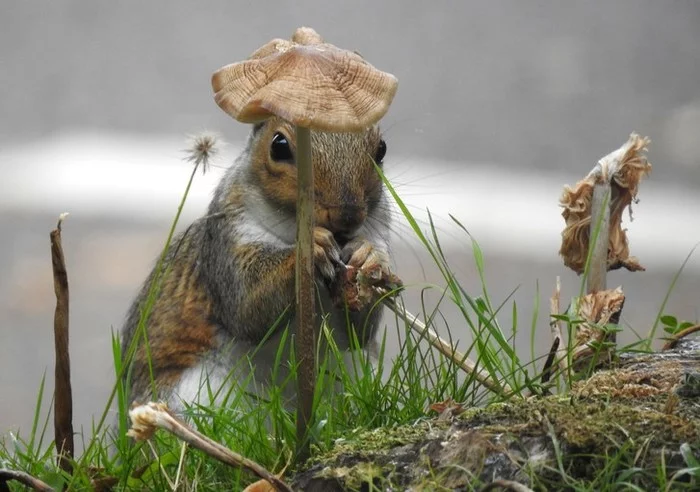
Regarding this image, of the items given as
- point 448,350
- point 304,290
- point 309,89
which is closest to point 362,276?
point 448,350

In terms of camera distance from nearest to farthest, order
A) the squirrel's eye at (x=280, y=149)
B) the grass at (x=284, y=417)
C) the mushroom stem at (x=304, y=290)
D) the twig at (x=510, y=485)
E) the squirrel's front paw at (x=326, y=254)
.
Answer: the twig at (x=510, y=485) < the mushroom stem at (x=304, y=290) < the grass at (x=284, y=417) < the squirrel's front paw at (x=326, y=254) < the squirrel's eye at (x=280, y=149)

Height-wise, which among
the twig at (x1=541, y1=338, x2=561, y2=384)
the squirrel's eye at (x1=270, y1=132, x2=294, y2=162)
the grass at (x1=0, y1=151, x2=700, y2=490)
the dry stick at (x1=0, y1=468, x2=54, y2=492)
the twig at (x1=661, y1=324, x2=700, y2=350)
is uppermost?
the squirrel's eye at (x1=270, y1=132, x2=294, y2=162)

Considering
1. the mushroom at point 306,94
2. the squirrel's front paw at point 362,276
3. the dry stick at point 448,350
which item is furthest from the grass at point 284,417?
the mushroom at point 306,94

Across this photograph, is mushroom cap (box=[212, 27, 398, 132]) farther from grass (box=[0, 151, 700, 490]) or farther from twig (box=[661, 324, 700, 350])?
twig (box=[661, 324, 700, 350])

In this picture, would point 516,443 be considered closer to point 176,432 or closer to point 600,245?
point 176,432

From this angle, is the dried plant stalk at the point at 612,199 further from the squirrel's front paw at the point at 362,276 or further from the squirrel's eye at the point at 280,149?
the squirrel's eye at the point at 280,149

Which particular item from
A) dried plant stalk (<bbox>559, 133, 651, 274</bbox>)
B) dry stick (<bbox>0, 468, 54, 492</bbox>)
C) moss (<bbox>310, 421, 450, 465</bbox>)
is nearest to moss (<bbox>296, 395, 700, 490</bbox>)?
moss (<bbox>310, 421, 450, 465</bbox>)
